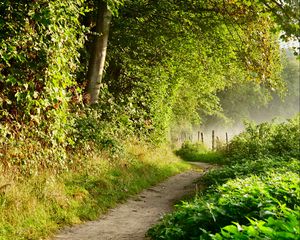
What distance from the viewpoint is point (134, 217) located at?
8625mm

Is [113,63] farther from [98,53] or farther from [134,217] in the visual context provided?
[134,217]

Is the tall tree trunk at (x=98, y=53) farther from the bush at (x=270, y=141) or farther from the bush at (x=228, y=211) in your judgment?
the bush at (x=228, y=211)

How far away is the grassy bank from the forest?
28 mm

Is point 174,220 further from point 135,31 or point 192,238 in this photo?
point 135,31

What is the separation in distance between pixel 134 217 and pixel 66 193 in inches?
62.9

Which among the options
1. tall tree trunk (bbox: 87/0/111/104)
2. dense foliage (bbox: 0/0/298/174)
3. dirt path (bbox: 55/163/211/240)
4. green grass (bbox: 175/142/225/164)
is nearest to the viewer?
dirt path (bbox: 55/163/211/240)

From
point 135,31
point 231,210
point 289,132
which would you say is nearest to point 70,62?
point 231,210

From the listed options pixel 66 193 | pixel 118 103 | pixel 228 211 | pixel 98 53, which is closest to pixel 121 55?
pixel 118 103

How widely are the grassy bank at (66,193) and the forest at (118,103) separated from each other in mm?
28

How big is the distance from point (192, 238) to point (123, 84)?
39.4 ft

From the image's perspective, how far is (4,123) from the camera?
7.32 metres

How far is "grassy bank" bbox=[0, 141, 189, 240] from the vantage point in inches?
257

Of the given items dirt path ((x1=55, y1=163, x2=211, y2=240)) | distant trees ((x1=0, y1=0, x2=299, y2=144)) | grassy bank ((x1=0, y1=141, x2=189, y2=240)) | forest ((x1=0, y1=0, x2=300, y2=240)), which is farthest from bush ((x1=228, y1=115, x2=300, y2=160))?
grassy bank ((x1=0, y1=141, x2=189, y2=240))

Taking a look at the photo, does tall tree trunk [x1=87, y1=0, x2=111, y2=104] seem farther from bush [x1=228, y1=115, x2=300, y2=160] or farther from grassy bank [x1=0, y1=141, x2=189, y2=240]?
bush [x1=228, y1=115, x2=300, y2=160]
